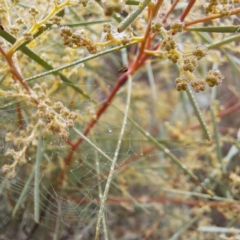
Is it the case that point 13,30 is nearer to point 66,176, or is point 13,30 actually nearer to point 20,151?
point 20,151

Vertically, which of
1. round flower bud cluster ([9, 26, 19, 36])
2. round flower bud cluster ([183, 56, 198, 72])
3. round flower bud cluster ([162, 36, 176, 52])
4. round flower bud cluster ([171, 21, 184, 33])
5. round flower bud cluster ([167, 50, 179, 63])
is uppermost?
round flower bud cluster ([9, 26, 19, 36])

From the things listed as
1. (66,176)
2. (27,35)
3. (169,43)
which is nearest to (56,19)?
(27,35)

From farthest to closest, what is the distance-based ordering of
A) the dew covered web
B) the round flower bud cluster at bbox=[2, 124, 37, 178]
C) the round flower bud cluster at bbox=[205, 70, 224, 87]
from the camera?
the dew covered web
the round flower bud cluster at bbox=[2, 124, 37, 178]
the round flower bud cluster at bbox=[205, 70, 224, 87]

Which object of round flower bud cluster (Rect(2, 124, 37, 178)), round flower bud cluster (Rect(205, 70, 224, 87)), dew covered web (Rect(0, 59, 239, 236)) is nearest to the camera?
round flower bud cluster (Rect(205, 70, 224, 87))

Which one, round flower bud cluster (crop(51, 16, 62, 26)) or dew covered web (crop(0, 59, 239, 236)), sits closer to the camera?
round flower bud cluster (crop(51, 16, 62, 26))

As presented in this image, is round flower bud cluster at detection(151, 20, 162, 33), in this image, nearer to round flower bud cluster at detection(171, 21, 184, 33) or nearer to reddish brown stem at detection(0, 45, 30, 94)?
round flower bud cluster at detection(171, 21, 184, 33)

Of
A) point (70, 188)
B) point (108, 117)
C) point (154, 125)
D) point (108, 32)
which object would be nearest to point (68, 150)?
point (70, 188)

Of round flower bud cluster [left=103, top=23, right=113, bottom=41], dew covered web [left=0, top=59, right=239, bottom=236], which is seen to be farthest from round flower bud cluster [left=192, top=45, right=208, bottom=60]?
dew covered web [left=0, top=59, right=239, bottom=236]

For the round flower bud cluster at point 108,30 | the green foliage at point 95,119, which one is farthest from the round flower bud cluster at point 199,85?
the round flower bud cluster at point 108,30

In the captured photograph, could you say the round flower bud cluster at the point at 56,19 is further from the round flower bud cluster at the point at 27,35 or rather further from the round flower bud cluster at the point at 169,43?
the round flower bud cluster at the point at 169,43

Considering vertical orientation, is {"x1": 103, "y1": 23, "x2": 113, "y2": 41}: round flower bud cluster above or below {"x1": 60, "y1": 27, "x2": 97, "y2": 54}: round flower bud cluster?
above

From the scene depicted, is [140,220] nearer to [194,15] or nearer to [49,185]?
[49,185]
